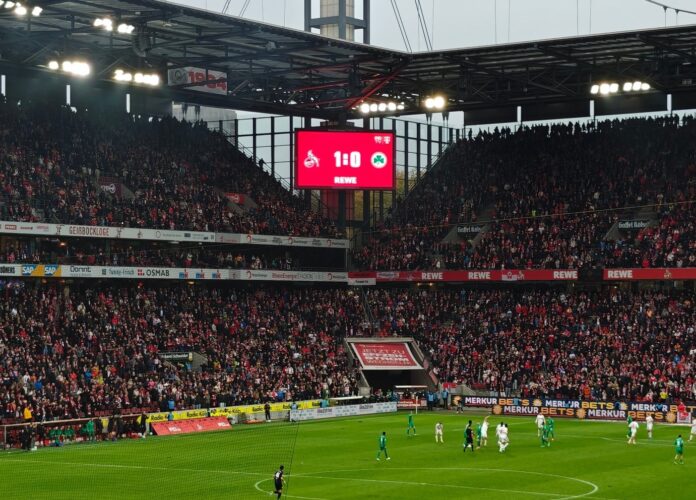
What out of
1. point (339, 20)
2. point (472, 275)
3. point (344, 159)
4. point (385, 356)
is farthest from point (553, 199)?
point (339, 20)

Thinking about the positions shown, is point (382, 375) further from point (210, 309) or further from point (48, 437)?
point (48, 437)

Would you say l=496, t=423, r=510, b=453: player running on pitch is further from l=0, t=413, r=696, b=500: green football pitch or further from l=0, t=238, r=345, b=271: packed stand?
l=0, t=238, r=345, b=271: packed stand

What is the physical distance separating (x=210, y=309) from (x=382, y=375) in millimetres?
12039

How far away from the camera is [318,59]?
223 feet

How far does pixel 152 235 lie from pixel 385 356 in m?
16.3

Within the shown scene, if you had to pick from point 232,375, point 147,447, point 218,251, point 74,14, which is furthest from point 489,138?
point 147,447

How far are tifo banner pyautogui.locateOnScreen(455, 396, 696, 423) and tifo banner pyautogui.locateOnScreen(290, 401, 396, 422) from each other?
418 cm

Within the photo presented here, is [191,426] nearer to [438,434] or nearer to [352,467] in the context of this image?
[438,434]

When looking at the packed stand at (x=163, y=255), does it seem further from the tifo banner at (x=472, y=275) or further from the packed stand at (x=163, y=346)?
the tifo banner at (x=472, y=275)

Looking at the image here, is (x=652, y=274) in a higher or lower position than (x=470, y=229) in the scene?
lower

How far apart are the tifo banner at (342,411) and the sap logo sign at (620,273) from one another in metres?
14.9

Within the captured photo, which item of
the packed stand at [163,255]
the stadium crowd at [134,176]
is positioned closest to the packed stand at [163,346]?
the packed stand at [163,255]

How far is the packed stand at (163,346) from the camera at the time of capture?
5559 centimetres

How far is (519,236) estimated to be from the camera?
75875 mm
